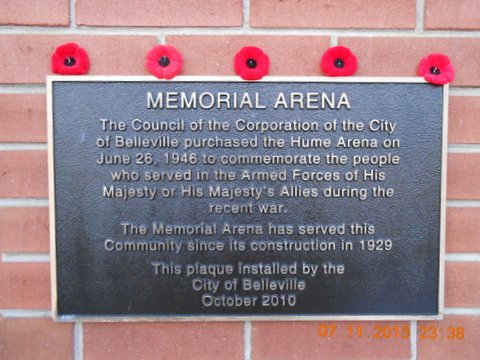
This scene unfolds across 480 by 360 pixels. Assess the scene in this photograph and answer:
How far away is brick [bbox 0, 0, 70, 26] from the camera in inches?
57.8

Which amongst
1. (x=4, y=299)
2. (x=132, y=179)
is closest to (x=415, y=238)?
(x=132, y=179)

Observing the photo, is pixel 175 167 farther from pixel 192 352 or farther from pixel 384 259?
pixel 384 259

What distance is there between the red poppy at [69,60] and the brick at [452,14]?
3.70 ft

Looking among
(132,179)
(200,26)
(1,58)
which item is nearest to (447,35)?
(200,26)

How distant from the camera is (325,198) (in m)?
1.47

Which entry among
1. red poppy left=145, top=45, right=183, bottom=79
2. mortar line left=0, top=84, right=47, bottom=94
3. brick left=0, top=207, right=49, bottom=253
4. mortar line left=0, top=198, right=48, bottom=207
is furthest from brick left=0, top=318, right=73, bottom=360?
red poppy left=145, top=45, right=183, bottom=79

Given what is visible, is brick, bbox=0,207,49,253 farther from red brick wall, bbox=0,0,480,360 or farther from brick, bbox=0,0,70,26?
brick, bbox=0,0,70,26

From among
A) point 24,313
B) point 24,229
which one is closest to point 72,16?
point 24,229

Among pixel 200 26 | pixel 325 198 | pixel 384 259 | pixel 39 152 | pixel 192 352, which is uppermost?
pixel 200 26

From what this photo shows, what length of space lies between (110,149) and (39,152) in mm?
247

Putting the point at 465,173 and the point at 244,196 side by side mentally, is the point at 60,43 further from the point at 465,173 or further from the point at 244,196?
the point at 465,173

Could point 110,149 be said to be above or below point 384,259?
above

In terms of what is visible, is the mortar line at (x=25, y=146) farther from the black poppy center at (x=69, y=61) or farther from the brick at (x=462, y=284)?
the brick at (x=462, y=284)

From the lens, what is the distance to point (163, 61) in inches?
56.9
